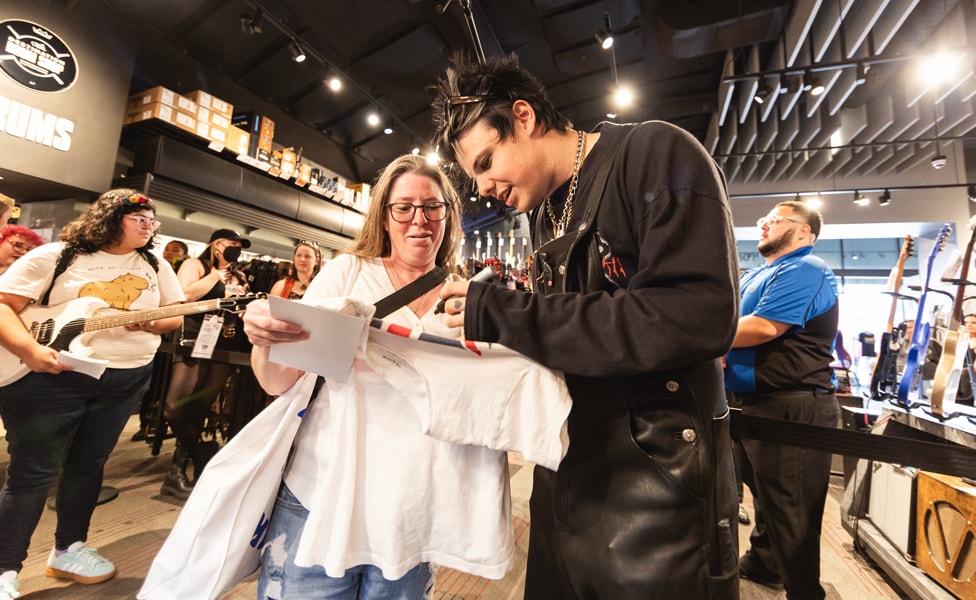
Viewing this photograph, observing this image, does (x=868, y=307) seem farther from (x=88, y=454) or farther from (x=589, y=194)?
(x=88, y=454)

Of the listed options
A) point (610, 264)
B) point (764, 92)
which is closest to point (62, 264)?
point (610, 264)

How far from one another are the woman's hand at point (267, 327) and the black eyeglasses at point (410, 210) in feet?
1.57

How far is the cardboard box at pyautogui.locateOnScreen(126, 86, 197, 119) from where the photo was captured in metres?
4.39

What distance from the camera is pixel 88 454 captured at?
196 cm

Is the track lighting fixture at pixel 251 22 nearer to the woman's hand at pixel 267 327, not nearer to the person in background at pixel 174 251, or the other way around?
the person in background at pixel 174 251

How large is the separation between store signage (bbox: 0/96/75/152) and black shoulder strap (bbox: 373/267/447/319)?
4969 millimetres

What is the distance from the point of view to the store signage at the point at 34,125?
360 centimetres

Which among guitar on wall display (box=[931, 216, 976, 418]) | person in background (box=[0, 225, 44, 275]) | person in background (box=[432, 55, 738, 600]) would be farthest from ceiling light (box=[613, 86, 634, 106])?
person in background (box=[0, 225, 44, 275])

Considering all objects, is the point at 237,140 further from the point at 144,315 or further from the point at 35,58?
the point at 144,315

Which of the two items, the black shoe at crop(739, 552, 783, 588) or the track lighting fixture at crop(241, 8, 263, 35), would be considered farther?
the track lighting fixture at crop(241, 8, 263, 35)

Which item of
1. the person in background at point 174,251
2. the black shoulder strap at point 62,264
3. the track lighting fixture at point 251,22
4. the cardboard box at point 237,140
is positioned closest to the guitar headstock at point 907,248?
the black shoulder strap at point 62,264

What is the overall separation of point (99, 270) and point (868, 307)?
47.8 feet

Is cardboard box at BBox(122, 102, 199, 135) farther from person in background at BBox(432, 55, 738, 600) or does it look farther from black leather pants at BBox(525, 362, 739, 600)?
black leather pants at BBox(525, 362, 739, 600)

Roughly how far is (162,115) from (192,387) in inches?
130
